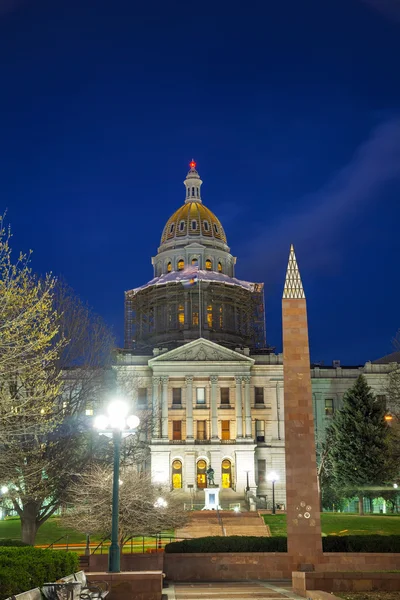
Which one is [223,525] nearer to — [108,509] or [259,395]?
[108,509]

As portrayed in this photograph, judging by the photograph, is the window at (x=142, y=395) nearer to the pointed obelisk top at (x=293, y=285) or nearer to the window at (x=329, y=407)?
the window at (x=329, y=407)

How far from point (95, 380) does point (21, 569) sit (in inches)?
952

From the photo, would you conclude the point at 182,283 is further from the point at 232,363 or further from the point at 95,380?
the point at 95,380

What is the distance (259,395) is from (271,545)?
5606 cm

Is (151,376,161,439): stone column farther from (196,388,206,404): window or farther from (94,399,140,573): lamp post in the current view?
(94,399,140,573): lamp post

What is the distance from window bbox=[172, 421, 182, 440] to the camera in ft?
269

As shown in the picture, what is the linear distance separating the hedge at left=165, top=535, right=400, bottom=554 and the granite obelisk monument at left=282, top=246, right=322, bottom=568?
332cm

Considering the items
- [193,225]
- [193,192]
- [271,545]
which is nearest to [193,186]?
[193,192]

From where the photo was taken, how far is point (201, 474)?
79500 millimetres

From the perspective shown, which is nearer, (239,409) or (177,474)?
(177,474)

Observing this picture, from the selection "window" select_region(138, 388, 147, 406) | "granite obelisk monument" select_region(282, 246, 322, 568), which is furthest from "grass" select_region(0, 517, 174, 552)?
"window" select_region(138, 388, 147, 406)

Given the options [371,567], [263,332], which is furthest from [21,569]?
[263,332]

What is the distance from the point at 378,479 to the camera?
62.0 meters

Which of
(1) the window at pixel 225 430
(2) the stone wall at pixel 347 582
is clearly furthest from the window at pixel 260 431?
(2) the stone wall at pixel 347 582
